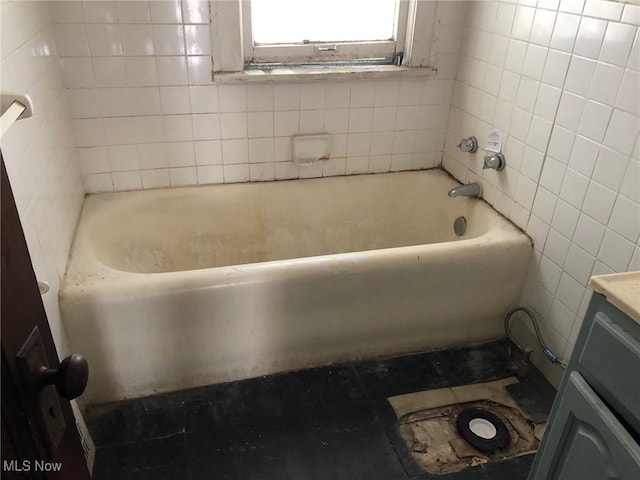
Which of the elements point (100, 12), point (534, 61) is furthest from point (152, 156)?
point (534, 61)

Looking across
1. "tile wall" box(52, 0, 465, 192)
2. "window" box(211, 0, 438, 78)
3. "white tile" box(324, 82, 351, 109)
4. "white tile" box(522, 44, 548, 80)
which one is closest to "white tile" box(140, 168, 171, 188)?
"tile wall" box(52, 0, 465, 192)

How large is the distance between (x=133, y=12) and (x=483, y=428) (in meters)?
1.90

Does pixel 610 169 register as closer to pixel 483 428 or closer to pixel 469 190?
pixel 469 190

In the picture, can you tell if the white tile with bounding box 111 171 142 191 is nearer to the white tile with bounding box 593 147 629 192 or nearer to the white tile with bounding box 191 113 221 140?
the white tile with bounding box 191 113 221 140

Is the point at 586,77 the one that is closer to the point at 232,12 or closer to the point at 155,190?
the point at 232,12

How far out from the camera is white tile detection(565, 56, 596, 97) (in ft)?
5.10

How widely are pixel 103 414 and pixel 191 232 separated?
32.6 inches

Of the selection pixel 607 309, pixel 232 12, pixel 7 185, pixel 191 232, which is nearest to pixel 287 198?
pixel 191 232

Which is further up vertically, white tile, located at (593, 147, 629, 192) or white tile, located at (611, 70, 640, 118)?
white tile, located at (611, 70, 640, 118)

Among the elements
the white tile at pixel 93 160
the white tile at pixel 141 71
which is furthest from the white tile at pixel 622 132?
the white tile at pixel 93 160

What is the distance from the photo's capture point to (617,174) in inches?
58.4

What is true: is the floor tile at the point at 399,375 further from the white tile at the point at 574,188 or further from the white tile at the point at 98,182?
the white tile at the point at 98,182

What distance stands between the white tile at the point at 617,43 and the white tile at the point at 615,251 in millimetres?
494

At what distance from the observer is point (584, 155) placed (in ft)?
5.26
